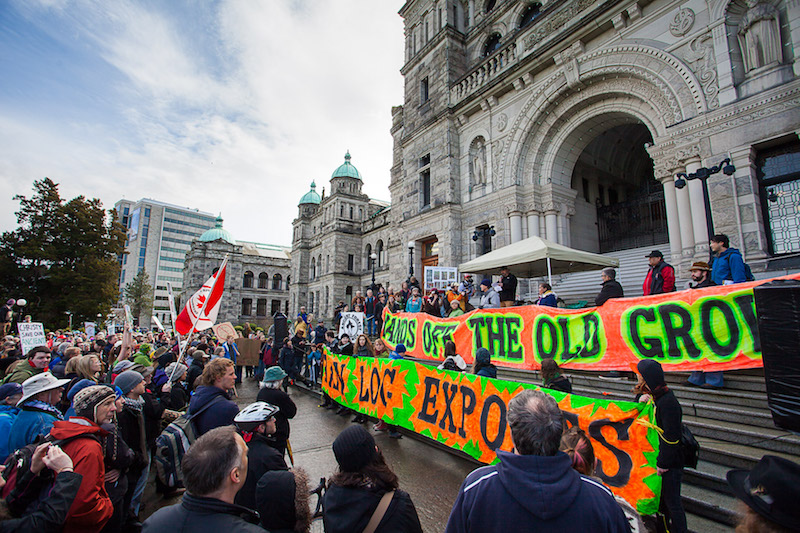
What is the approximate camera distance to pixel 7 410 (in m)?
3.31

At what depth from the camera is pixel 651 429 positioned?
327 cm

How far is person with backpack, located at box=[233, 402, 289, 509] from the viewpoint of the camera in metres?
2.91

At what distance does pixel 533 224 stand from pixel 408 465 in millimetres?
10973

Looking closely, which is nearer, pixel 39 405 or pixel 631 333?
pixel 39 405

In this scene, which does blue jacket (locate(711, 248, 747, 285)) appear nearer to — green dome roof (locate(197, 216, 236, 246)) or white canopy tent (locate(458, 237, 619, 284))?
white canopy tent (locate(458, 237, 619, 284))

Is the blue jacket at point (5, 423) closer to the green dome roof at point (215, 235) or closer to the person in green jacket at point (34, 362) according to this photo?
the person in green jacket at point (34, 362)

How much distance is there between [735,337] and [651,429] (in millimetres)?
2805

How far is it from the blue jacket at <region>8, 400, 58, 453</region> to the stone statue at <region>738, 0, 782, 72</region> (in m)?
14.0

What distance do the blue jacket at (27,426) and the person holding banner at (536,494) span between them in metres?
3.53

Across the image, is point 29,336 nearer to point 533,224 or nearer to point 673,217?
point 533,224

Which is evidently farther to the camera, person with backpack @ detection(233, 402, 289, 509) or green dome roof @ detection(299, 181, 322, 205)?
green dome roof @ detection(299, 181, 322, 205)

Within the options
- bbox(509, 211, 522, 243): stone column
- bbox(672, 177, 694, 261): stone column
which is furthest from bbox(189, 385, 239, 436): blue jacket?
bbox(509, 211, 522, 243): stone column

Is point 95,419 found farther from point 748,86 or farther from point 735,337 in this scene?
point 748,86

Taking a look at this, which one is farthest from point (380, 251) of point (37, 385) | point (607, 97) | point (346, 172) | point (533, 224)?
point (37, 385)
